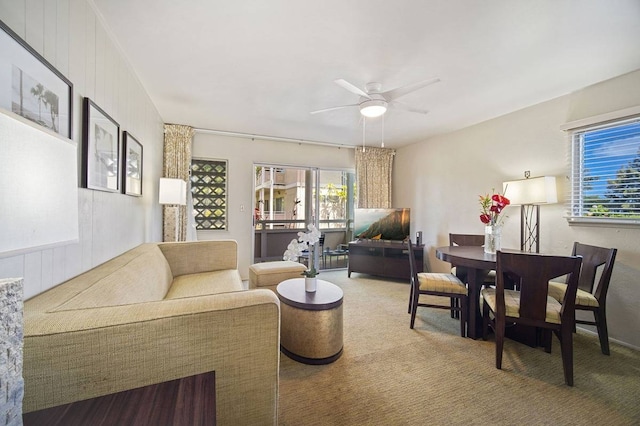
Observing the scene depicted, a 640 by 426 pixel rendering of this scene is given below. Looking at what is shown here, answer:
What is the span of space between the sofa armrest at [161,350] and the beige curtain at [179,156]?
129 inches

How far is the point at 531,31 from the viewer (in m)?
1.84

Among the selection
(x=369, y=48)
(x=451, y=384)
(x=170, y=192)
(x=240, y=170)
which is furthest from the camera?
(x=240, y=170)

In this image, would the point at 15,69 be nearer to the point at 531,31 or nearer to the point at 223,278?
the point at 223,278

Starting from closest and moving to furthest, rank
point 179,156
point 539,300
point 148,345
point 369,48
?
1. point 148,345
2. point 539,300
3. point 369,48
4. point 179,156

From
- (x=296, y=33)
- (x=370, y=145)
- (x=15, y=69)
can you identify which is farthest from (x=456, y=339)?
(x=370, y=145)

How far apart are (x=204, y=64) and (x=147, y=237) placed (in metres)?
1.97

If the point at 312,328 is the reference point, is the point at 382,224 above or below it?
above

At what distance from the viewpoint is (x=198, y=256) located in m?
2.95

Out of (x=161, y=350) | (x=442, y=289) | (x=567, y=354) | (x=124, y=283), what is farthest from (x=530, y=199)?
(x=124, y=283)

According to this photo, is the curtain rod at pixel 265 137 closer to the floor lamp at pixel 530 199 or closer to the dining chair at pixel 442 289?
the floor lamp at pixel 530 199

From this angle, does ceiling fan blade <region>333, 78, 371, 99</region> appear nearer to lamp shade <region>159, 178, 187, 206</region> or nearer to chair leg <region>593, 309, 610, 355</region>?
lamp shade <region>159, 178, 187, 206</region>

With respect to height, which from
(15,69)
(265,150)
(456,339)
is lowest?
(456,339)

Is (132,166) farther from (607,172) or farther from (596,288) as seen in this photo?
(607,172)

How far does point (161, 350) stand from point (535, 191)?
3407mm
